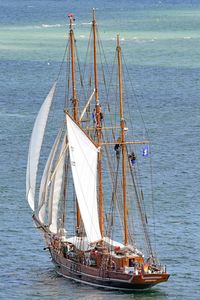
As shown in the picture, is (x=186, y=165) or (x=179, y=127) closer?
(x=186, y=165)

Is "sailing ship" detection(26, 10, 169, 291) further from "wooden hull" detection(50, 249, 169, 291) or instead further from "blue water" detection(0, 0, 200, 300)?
"blue water" detection(0, 0, 200, 300)

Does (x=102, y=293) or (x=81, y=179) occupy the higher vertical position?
(x=81, y=179)

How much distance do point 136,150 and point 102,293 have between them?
4708cm

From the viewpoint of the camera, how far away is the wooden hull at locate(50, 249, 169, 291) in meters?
88.5

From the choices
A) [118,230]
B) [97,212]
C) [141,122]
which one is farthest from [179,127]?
[97,212]

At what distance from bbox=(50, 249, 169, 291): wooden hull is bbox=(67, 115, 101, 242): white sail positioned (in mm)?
2036

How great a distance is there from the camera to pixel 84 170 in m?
92.6

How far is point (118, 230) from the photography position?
104125 millimetres

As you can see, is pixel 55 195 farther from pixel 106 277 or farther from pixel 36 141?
pixel 106 277

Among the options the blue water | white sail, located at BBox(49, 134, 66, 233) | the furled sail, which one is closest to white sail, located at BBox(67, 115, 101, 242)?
the blue water

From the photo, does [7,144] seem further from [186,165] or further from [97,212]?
[97,212]

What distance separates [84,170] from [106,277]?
22.3 feet

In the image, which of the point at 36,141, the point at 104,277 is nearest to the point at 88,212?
the point at 104,277

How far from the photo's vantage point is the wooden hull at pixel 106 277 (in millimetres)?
88500
